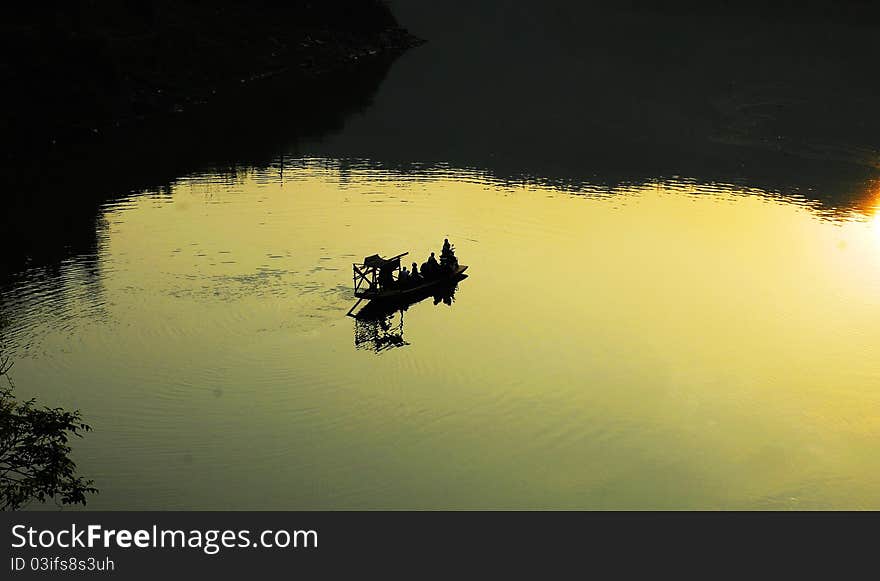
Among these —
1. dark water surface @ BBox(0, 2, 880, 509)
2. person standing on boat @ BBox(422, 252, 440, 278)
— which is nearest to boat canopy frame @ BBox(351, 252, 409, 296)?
dark water surface @ BBox(0, 2, 880, 509)

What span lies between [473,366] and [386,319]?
673 cm

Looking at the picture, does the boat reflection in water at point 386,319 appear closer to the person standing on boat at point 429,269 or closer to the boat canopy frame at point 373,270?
the person standing on boat at point 429,269

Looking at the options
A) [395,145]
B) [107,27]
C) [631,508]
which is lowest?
[631,508]

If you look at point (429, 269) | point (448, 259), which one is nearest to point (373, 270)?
point (429, 269)

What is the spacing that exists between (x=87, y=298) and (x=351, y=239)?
16787 mm

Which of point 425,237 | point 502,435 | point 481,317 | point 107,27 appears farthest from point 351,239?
point 107,27

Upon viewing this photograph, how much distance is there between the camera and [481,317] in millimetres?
47281

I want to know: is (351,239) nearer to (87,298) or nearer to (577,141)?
(87,298)

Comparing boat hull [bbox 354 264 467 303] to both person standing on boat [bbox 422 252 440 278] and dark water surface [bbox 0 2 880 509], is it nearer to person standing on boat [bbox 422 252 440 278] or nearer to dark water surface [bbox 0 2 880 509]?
person standing on boat [bbox 422 252 440 278]

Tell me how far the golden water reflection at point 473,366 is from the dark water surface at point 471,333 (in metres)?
0.14

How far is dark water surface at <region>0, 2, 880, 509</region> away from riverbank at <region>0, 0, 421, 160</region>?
10.7 meters

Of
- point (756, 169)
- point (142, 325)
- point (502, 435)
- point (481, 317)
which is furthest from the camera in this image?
point (756, 169)

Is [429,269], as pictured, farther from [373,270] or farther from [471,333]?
[471,333]

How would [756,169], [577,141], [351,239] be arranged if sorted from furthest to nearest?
[577,141] → [756,169] → [351,239]
